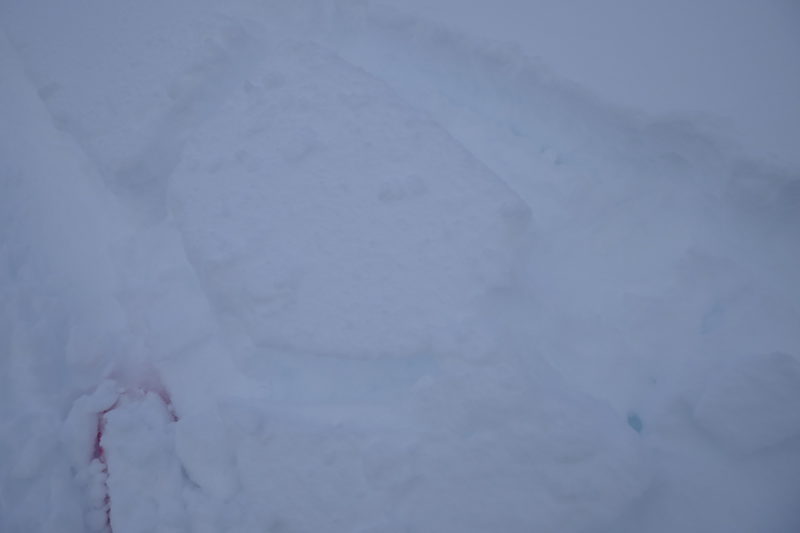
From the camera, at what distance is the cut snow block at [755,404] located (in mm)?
1226

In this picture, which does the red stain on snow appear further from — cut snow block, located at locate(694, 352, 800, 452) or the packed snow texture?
cut snow block, located at locate(694, 352, 800, 452)

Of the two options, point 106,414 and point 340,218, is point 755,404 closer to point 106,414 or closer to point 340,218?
point 340,218

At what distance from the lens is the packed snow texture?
50.2 inches

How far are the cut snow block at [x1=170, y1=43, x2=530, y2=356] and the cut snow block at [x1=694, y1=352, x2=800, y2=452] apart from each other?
69 centimetres

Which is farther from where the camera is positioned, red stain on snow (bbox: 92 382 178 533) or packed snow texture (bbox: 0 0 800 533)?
red stain on snow (bbox: 92 382 178 533)

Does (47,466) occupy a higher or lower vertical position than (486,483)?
lower

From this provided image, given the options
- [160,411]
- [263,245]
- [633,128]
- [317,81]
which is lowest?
[160,411]

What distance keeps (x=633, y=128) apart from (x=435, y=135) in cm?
74

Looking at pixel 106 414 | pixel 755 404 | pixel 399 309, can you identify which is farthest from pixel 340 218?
pixel 755 404

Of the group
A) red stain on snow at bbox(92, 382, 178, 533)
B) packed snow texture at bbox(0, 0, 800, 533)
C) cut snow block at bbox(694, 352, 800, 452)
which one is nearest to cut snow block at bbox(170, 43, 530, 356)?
packed snow texture at bbox(0, 0, 800, 533)

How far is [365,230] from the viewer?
1625 mm

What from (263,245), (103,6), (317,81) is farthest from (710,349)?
(103,6)

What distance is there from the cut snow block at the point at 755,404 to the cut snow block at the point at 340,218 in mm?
695

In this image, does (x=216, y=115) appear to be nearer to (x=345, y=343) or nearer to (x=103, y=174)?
(x=103, y=174)
